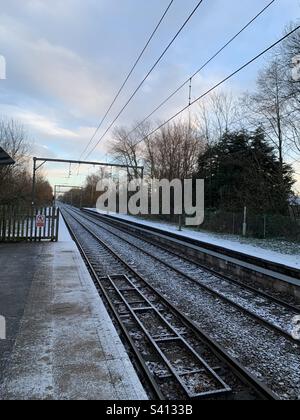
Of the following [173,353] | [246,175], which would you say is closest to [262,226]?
[246,175]

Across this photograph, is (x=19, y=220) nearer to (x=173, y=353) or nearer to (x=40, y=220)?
(x=40, y=220)

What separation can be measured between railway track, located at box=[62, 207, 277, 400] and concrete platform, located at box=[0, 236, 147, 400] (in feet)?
1.44

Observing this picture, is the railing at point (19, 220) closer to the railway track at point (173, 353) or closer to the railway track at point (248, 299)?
the railway track at point (248, 299)

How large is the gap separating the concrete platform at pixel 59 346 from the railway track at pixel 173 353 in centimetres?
44

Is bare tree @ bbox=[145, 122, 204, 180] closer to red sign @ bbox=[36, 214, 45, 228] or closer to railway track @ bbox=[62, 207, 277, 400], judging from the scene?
red sign @ bbox=[36, 214, 45, 228]

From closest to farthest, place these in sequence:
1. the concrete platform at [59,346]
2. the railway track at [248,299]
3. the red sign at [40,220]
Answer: the concrete platform at [59,346] < the railway track at [248,299] < the red sign at [40,220]

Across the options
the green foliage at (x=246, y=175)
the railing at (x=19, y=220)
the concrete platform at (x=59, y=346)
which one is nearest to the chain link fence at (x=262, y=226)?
the green foliage at (x=246, y=175)

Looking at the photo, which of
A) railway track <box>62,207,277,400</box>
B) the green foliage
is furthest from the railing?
the green foliage

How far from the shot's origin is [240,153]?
3019cm

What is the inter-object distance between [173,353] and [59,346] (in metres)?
1.59

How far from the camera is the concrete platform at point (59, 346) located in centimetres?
366

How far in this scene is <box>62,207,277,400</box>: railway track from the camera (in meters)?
4.18

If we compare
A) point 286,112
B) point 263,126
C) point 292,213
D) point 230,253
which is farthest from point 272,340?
point 263,126
